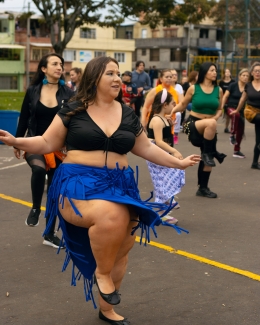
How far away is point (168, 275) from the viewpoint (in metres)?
5.53

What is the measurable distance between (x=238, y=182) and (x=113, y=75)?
6.23 metres

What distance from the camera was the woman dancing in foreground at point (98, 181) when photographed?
422 cm

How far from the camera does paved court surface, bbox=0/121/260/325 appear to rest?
4.67 m

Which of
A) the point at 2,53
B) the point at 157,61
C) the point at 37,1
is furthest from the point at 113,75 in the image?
the point at 157,61

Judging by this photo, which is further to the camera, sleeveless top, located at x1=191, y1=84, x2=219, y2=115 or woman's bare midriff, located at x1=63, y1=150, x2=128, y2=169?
sleeveless top, located at x1=191, y1=84, x2=219, y2=115

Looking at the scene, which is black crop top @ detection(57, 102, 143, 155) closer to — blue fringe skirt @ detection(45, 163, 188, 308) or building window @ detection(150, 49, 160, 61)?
blue fringe skirt @ detection(45, 163, 188, 308)

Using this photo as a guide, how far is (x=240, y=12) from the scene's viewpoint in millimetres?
27172

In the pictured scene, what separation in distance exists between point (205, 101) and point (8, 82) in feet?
212

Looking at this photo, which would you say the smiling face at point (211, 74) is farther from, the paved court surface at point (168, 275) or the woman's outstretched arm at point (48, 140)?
the woman's outstretched arm at point (48, 140)

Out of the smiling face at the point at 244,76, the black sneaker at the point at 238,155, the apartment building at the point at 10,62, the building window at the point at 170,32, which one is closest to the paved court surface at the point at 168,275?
the black sneaker at the point at 238,155

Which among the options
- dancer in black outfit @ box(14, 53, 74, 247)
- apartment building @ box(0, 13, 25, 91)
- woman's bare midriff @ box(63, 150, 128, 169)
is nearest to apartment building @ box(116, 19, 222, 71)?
apartment building @ box(0, 13, 25, 91)

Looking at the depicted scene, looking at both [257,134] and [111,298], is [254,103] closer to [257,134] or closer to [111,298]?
[257,134]

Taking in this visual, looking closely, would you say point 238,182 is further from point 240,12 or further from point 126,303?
point 240,12

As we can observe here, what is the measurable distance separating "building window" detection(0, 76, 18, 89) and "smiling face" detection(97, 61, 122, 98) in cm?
6828
